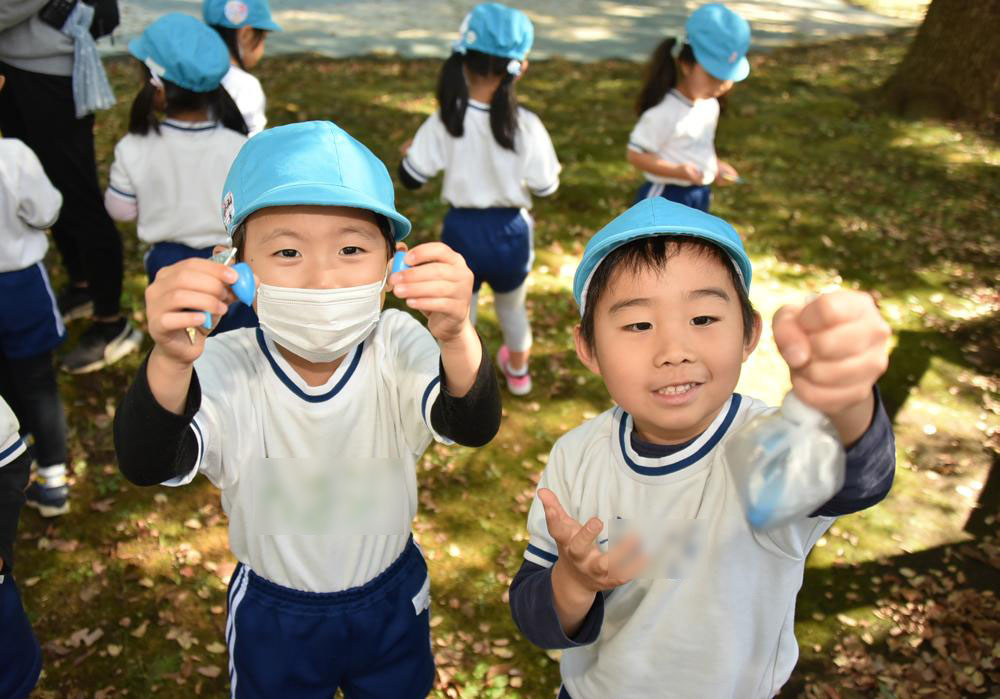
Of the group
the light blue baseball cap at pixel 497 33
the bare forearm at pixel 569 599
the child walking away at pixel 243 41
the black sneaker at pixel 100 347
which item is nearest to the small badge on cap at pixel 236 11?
the child walking away at pixel 243 41

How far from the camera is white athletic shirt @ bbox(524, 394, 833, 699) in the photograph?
1.82 metres

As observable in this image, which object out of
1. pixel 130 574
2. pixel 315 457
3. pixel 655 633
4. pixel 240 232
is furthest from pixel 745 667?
pixel 130 574

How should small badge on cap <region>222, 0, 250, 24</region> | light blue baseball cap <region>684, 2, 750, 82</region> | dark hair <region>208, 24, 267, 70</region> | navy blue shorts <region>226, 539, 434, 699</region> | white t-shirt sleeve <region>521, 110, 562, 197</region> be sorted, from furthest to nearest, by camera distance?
dark hair <region>208, 24, 267, 70</region>
small badge on cap <region>222, 0, 250, 24</region>
light blue baseball cap <region>684, 2, 750, 82</region>
white t-shirt sleeve <region>521, 110, 562, 197</region>
navy blue shorts <region>226, 539, 434, 699</region>

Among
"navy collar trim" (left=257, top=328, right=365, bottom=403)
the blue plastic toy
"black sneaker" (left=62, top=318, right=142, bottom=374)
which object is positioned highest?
the blue plastic toy

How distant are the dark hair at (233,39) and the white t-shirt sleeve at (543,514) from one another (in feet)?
13.4

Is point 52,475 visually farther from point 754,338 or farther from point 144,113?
point 754,338

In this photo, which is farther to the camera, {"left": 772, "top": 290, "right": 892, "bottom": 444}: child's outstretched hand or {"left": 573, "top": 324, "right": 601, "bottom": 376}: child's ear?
{"left": 573, "top": 324, "right": 601, "bottom": 376}: child's ear

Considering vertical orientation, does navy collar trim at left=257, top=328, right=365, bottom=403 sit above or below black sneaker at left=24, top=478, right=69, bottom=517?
above

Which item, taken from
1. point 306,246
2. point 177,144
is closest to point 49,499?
point 177,144

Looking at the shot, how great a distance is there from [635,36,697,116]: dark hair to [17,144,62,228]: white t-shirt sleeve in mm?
3330

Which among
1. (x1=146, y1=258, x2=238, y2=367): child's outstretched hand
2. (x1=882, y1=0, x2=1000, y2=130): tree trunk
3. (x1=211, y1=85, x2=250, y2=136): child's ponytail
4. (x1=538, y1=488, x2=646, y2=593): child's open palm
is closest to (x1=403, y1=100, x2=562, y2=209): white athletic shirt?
(x1=211, y1=85, x2=250, y2=136): child's ponytail

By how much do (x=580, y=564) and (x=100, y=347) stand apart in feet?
14.2

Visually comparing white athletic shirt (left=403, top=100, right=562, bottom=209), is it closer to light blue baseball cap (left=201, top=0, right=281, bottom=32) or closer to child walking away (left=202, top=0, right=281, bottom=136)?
child walking away (left=202, top=0, right=281, bottom=136)

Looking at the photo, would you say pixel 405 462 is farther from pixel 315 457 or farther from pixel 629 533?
pixel 629 533
